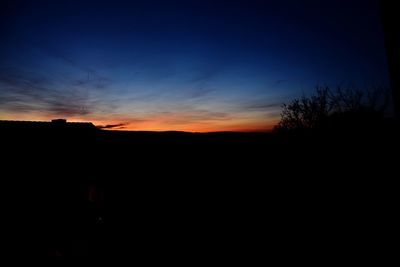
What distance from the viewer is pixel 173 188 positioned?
21.8 feet

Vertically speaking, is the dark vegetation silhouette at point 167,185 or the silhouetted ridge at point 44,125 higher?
the silhouetted ridge at point 44,125

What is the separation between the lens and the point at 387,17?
2.01m

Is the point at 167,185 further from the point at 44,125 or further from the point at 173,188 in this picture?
the point at 44,125

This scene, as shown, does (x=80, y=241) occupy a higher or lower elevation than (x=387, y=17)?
lower

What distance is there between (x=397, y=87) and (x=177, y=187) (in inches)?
224

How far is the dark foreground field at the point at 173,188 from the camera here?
6125mm

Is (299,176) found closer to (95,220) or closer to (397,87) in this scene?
(397,87)

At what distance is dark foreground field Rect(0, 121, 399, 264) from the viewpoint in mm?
6125

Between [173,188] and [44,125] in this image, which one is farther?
[44,125]

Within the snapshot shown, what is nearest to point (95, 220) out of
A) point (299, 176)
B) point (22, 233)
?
point (22, 233)

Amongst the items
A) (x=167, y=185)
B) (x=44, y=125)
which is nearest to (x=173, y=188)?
(x=167, y=185)

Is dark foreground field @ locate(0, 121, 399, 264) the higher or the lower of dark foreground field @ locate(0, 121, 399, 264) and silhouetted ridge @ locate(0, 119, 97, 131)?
the lower

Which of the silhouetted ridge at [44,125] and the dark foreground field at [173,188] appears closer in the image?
the dark foreground field at [173,188]

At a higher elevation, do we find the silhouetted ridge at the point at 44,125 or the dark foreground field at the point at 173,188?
the silhouetted ridge at the point at 44,125
